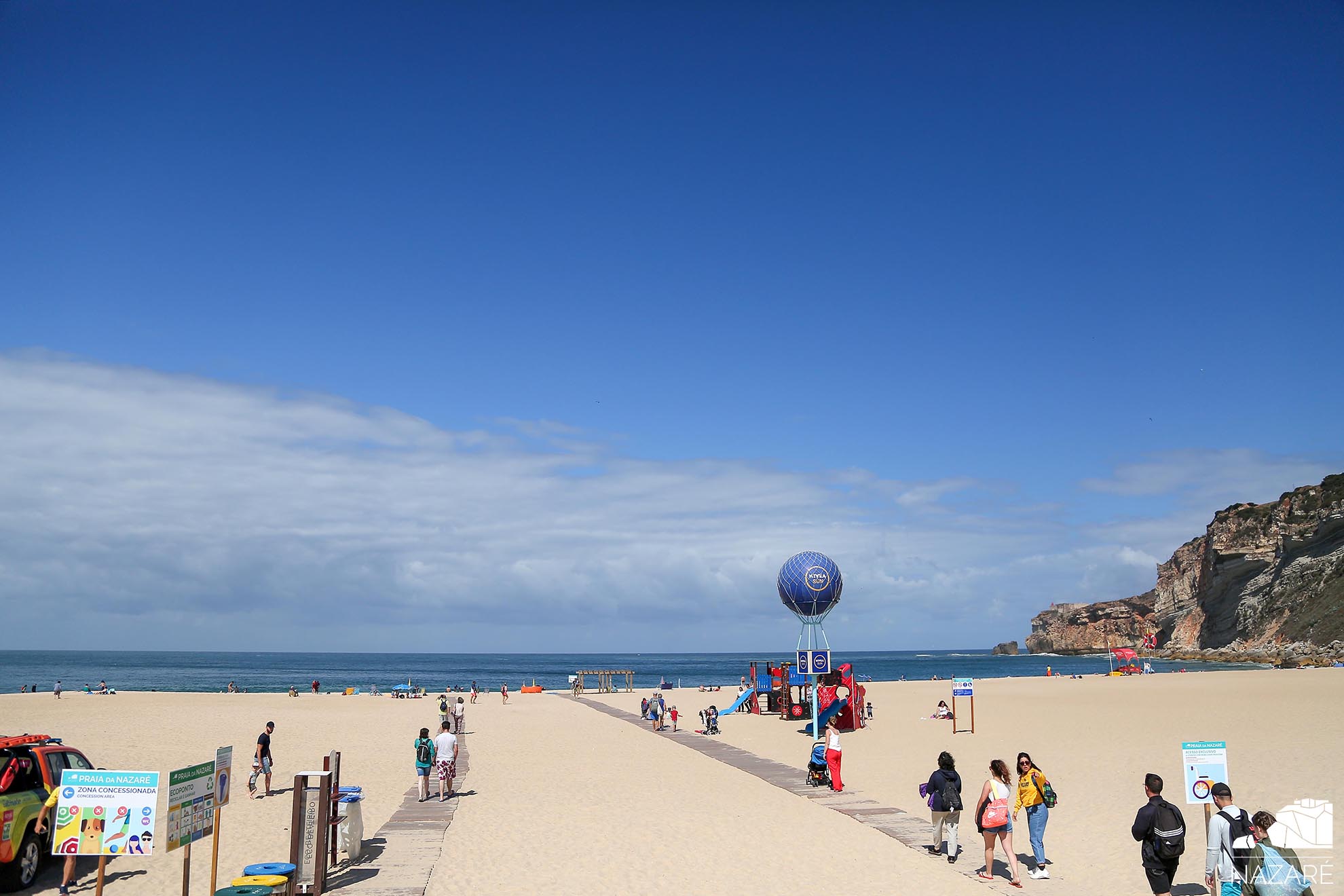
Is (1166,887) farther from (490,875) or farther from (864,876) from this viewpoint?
(490,875)

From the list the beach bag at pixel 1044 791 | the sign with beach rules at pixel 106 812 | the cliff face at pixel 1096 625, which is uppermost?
the sign with beach rules at pixel 106 812

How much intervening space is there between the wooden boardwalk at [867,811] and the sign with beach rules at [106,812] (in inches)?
344

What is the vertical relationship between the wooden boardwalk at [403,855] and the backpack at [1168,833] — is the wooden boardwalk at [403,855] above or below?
below

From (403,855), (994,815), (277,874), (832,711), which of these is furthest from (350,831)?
(832,711)

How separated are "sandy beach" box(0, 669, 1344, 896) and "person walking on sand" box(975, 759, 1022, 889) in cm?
38

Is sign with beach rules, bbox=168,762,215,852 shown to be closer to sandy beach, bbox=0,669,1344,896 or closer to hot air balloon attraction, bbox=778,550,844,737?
sandy beach, bbox=0,669,1344,896

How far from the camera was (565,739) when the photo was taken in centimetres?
2738

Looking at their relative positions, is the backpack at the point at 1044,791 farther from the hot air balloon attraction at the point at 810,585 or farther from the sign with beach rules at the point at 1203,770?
the hot air balloon attraction at the point at 810,585

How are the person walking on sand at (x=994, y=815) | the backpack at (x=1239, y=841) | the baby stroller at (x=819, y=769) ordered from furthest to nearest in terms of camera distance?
the baby stroller at (x=819, y=769) < the person walking on sand at (x=994, y=815) < the backpack at (x=1239, y=841)

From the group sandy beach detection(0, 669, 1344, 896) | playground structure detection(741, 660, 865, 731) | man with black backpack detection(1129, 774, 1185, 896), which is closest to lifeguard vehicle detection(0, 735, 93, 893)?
sandy beach detection(0, 669, 1344, 896)

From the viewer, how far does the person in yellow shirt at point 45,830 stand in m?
9.55

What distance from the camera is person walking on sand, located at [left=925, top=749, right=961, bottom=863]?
11.2 metres

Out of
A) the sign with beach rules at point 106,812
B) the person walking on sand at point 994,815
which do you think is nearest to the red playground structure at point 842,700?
the person walking on sand at point 994,815

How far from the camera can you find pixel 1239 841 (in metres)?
7.66
